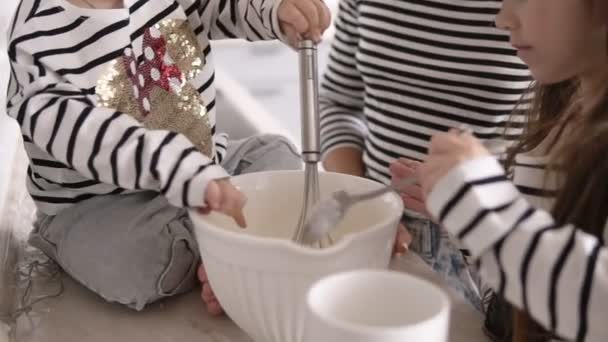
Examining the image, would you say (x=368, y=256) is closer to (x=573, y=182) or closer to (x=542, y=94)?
(x=573, y=182)

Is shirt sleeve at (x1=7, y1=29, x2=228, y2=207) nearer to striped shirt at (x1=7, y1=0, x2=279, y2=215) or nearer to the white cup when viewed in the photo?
striped shirt at (x1=7, y1=0, x2=279, y2=215)

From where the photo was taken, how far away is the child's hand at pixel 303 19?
0.61m

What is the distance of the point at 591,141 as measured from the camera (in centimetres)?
47

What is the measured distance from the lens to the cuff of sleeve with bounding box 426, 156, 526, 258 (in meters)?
0.42

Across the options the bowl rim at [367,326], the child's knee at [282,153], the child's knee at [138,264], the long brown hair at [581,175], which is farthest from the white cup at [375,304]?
the child's knee at [282,153]

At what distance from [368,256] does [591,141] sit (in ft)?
0.45

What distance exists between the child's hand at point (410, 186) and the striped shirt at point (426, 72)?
143mm

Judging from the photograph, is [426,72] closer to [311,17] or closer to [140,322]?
[311,17]

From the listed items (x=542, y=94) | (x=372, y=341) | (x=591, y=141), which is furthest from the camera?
(x=542, y=94)

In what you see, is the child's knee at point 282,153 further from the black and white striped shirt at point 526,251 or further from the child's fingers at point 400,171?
the black and white striped shirt at point 526,251

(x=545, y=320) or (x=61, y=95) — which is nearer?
(x=545, y=320)

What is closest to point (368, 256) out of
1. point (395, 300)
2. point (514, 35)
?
point (395, 300)

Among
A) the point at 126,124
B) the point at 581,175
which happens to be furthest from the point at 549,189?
the point at 126,124

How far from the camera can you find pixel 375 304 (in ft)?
1.37
